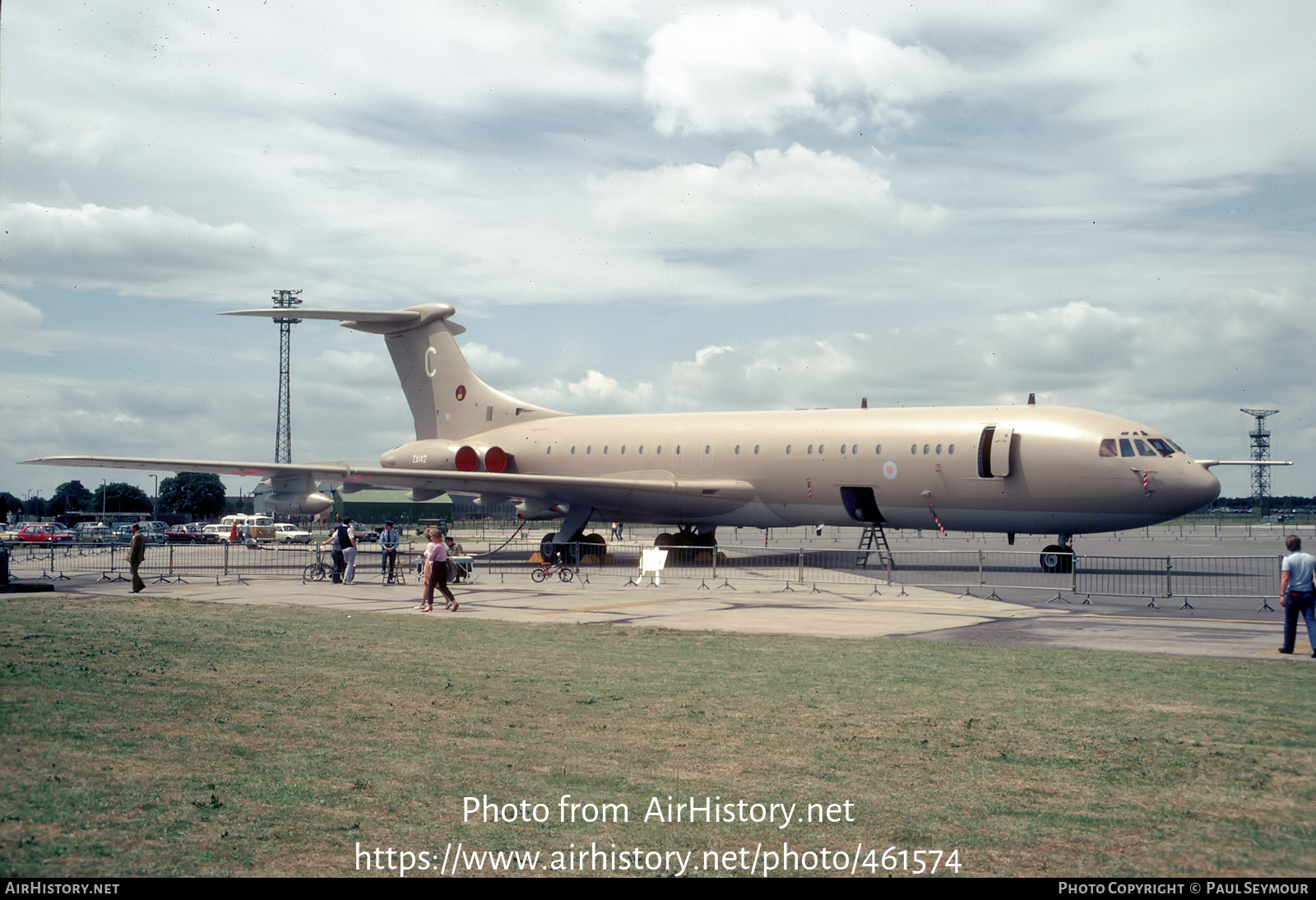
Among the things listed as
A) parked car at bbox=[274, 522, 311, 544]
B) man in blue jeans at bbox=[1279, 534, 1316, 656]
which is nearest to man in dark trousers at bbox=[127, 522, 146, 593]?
man in blue jeans at bbox=[1279, 534, 1316, 656]

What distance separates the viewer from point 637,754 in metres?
7.48

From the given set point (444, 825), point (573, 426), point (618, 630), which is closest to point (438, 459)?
point (573, 426)

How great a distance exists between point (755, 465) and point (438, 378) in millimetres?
14249

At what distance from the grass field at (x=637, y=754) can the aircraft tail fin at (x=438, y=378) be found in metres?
26.6

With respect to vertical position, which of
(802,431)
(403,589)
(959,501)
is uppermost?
(802,431)

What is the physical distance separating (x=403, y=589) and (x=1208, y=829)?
20.1 meters

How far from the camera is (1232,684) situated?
1059 centimetres

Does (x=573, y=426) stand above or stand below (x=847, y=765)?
above

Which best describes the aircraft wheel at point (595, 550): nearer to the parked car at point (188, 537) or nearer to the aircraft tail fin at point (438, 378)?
the aircraft tail fin at point (438, 378)

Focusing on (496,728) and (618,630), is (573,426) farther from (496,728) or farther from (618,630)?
(496,728)

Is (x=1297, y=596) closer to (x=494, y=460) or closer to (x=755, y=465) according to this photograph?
(x=755, y=465)

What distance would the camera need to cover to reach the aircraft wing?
31.8 metres

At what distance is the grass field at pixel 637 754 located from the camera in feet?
17.9

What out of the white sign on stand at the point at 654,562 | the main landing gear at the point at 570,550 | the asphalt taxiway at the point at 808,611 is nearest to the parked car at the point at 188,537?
the main landing gear at the point at 570,550
